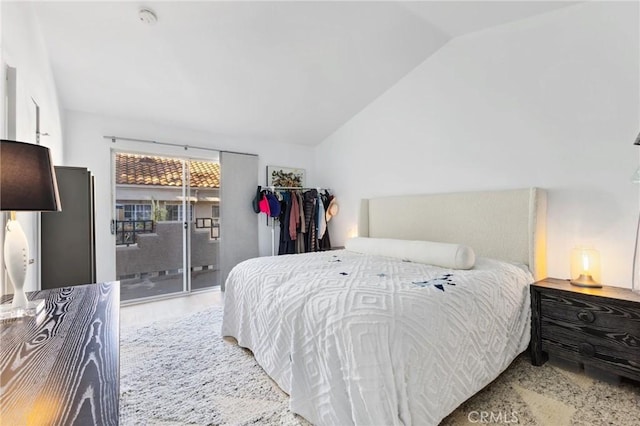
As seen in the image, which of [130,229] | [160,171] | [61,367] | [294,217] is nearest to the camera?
[61,367]

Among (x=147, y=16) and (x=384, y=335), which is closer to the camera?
(x=384, y=335)

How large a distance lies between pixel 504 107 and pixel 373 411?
263 cm

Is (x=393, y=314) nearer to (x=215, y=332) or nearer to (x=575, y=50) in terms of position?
(x=215, y=332)

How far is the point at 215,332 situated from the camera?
99.5 inches

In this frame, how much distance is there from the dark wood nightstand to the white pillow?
1.77 feet

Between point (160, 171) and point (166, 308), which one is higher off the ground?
point (160, 171)

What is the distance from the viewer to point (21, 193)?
1034 millimetres

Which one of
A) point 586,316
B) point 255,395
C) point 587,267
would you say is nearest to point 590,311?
point 586,316

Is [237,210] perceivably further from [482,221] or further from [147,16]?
[482,221]

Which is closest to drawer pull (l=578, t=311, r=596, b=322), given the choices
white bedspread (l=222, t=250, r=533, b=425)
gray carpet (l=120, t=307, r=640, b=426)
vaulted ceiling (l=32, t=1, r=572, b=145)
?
white bedspread (l=222, t=250, r=533, b=425)

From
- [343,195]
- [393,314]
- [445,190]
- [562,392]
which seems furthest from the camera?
[343,195]

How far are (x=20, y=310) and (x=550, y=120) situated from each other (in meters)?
3.41

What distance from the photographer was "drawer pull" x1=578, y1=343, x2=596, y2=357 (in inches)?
68.9

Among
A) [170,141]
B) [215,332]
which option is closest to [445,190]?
[215,332]
